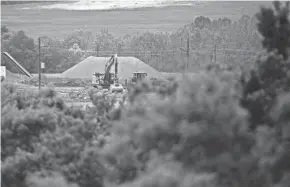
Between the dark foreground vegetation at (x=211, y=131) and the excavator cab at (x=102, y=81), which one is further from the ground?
the dark foreground vegetation at (x=211, y=131)

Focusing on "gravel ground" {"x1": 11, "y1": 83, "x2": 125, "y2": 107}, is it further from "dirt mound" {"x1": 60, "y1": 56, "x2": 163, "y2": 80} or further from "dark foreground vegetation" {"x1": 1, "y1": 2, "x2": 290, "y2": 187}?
"dirt mound" {"x1": 60, "y1": 56, "x2": 163, "y2": 80}

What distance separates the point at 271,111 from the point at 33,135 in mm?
4083

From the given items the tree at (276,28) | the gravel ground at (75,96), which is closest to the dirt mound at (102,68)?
the gravel ground at (75,96)

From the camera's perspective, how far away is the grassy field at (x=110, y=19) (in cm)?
7225

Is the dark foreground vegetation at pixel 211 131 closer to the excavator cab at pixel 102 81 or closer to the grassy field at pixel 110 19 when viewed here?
the excavator cab at pixel 102 81

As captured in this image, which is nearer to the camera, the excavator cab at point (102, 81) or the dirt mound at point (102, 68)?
the excavator cab at point (102, 81)

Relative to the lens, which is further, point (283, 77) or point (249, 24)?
point (249, 24)

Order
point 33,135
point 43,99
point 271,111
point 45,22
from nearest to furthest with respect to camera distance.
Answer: point 271,111, point 33,135, point 43,99, point 45,22

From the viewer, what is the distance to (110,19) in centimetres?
8331

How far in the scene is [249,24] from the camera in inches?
2361

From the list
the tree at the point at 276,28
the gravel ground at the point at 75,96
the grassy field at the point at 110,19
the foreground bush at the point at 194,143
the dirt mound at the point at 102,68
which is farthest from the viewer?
the grassy field at the point at 110,19

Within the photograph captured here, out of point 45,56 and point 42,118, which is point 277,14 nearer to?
point 42,118

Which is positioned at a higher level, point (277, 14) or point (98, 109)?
point (277, 14)

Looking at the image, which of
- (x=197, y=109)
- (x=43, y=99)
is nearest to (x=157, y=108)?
(x=197, y=109)
